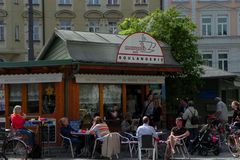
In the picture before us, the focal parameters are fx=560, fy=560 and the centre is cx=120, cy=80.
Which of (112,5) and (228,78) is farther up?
(112,5)

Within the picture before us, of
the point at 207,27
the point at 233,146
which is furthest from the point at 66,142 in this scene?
the point at 207,27

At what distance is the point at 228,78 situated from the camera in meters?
29.9

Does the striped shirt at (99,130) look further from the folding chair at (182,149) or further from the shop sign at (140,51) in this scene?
the shop sign at (140,51)

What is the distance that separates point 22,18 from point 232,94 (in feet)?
74.3

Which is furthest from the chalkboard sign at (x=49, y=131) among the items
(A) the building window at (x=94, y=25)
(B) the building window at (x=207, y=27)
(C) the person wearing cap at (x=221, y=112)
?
(B) the building window at (x=207, y=27)

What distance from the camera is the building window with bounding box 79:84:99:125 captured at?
1927 cm

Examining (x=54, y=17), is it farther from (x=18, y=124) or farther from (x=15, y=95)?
(x=18, y=124)

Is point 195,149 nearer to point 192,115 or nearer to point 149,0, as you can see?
point 192,115

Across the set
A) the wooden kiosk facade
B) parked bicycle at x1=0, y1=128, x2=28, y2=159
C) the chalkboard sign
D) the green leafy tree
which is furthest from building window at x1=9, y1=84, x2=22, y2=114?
the green leafy tree

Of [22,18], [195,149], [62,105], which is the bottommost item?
[195,149]

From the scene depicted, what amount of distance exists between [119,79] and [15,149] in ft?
18.2

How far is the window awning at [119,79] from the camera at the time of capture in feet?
62.4

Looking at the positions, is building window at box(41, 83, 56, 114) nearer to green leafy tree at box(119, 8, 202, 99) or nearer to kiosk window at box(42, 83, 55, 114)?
kiosk window at box(42, 83, 55, 114)

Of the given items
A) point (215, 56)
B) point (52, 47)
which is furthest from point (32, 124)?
point (215, 56)
